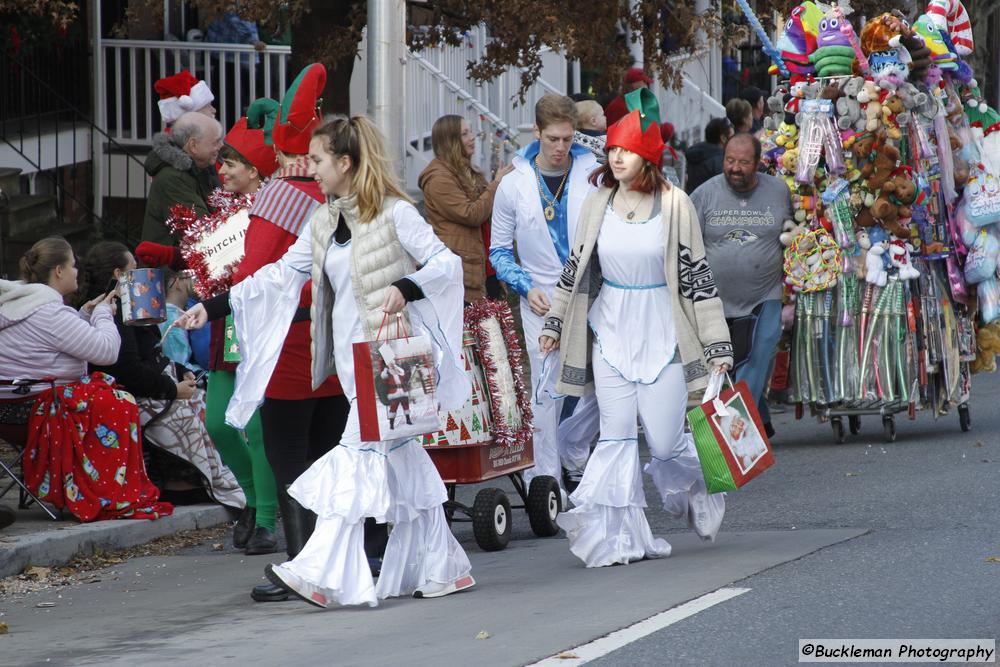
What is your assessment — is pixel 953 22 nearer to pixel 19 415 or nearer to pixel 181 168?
pixel 181 168

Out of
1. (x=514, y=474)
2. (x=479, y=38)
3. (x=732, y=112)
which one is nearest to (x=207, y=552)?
(x=514, y=474)

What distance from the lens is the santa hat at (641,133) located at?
24.9ft

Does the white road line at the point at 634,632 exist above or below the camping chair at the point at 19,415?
below

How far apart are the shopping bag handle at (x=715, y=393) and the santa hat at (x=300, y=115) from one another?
1.97 m

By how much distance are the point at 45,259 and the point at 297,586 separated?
3336mm

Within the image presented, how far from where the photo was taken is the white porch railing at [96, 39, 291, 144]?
17.4 m

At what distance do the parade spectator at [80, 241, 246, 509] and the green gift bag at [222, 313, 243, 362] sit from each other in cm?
129

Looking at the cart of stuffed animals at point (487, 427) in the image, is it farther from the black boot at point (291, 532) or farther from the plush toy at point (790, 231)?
the plush toy at point (790, 231)

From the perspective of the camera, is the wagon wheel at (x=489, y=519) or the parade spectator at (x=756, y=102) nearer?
the wagon wheel at (x=489, y=519)

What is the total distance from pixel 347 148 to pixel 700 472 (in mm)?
2156

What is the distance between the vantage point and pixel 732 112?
14516 millimetres

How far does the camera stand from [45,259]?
9172 mm

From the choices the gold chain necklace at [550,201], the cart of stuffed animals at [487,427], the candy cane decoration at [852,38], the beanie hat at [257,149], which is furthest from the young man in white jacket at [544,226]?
the candy cane decoration at [852,38]

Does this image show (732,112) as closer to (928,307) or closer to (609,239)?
(928,307)
